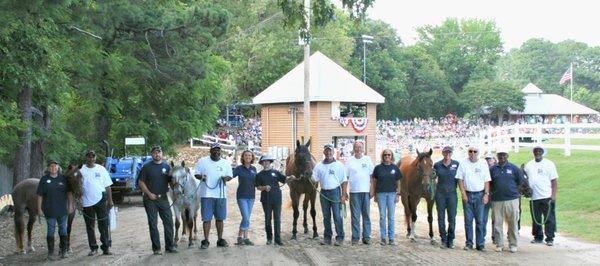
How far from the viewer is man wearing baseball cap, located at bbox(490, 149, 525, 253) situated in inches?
512

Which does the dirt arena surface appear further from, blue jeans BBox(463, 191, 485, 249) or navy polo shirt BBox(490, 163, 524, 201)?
navy polo shirt BBox(490, 163, 524, 201)

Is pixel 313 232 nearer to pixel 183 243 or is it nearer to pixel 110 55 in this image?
pixel 183 243

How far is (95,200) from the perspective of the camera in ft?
42.2

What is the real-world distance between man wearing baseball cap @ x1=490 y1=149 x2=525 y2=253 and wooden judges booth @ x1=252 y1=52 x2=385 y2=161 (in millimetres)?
29441

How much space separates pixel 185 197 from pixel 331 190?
109 inches

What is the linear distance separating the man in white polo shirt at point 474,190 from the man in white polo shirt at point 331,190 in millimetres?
2083

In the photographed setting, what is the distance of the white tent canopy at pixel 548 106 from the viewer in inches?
3063

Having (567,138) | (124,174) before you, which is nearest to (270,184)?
(124,174)

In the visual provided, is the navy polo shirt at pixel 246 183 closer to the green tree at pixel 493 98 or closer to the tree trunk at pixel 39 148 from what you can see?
the tree trunk at pixel 39 148

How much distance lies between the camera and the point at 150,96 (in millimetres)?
28328

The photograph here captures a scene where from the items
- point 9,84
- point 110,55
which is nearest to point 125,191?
point 110,55

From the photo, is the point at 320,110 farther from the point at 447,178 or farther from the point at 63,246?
the point at 63,246

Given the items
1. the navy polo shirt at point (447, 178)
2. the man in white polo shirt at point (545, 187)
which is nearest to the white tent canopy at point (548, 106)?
the man in white polo shirt at point (545, 187)

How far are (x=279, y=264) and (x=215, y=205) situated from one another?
235cm
